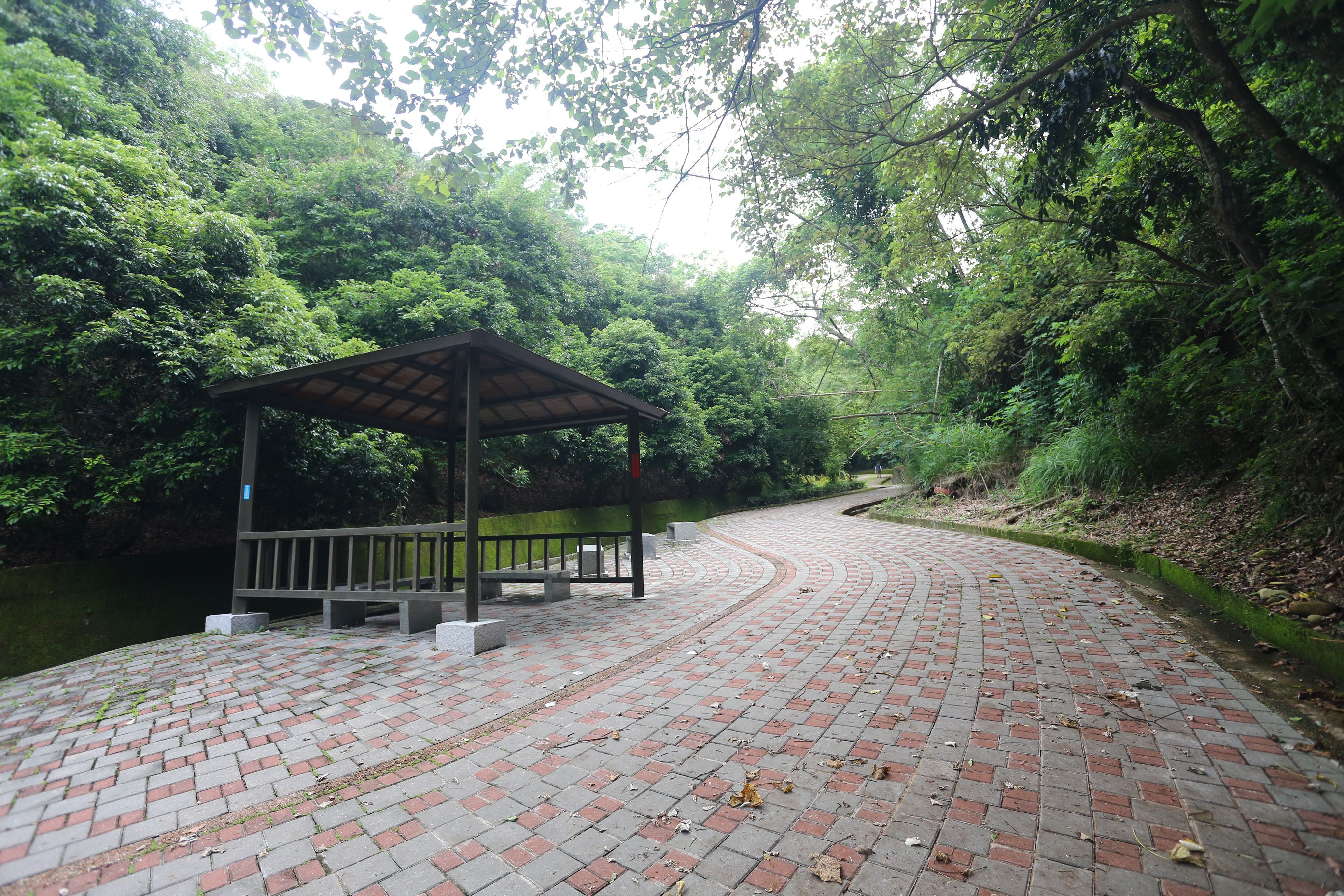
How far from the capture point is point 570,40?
477cm

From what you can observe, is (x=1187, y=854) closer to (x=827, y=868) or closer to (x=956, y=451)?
(x=827, y=868)

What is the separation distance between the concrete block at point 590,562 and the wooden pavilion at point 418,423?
0.03m

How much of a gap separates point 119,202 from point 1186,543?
477 inches

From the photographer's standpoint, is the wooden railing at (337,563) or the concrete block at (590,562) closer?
the wooden railing at (337,563)

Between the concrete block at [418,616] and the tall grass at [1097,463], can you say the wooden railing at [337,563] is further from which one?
the tall grass at [1097,463]

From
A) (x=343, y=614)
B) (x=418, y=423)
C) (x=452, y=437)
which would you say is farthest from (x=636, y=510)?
(x=343, y=614)

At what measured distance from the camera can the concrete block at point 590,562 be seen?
7215 mm

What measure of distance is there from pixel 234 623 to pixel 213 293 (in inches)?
158

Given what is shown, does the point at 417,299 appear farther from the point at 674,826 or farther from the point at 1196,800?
the point at 1196,800

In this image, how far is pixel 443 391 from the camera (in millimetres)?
6496

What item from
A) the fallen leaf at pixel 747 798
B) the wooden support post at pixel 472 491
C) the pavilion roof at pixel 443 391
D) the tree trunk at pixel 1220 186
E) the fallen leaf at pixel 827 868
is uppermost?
the tree trunk at pixel 1220 186

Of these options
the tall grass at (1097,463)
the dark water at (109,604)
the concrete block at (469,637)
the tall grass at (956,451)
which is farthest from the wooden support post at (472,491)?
the tall grass at (956,451)

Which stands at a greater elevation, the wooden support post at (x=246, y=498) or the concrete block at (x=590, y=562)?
the wooden support post at (x=246, y=498)

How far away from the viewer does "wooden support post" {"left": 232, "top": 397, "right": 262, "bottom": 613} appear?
573 cm
